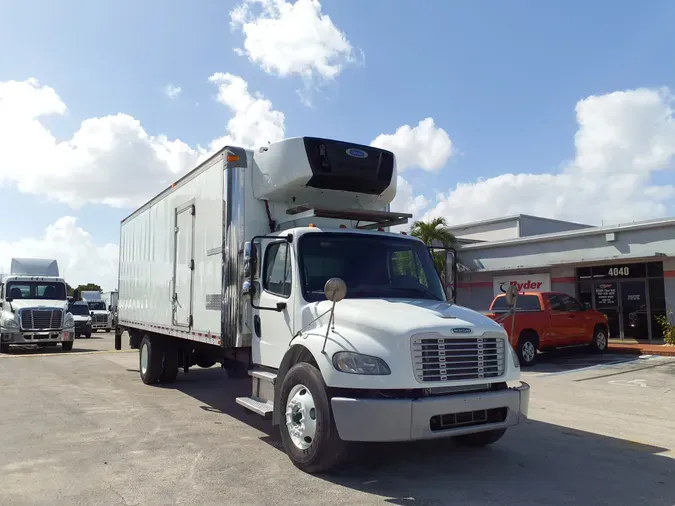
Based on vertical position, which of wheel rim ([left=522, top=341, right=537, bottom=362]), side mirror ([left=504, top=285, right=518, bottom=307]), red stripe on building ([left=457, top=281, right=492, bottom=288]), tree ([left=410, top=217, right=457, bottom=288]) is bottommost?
wheel rim ([left=522, top=341, right=537, bottom=362])

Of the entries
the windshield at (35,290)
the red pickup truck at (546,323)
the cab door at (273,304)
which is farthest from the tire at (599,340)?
the windshield at (35,290)

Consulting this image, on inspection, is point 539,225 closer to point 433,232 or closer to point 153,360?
point 433,232

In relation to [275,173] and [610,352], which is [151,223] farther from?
[610,352]

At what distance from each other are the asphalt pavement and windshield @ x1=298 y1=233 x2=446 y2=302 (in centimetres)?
175

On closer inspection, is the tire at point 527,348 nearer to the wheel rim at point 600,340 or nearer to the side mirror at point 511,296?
the wheel rim at point 600,340

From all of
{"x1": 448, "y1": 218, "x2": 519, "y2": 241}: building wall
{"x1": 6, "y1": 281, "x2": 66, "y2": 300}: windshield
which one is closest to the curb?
{"x1": 448, "y1": 218, "x2": 519, "y2": 241}: building wall

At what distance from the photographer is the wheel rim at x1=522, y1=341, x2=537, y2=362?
559 inches

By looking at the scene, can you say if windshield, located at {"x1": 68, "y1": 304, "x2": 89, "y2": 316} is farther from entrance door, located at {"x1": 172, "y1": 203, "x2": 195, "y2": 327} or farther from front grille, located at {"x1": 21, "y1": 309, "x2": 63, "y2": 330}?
entrance door, located at {"x1": 172, "y1": 203, "x2": 195, "y2": 327}

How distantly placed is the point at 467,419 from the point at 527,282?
18159mm

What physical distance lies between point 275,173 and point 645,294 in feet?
54.3

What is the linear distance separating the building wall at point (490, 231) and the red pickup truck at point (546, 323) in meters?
14.7

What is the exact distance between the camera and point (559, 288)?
69.8 feet

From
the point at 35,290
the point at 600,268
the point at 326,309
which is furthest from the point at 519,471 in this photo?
the point at 35,290

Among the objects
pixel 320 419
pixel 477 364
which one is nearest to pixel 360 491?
pixel 320 419
